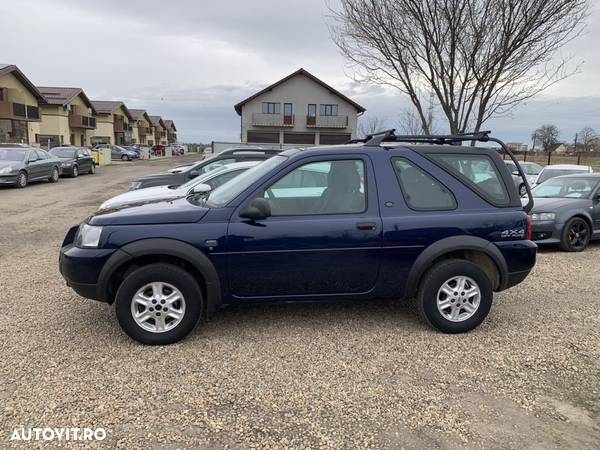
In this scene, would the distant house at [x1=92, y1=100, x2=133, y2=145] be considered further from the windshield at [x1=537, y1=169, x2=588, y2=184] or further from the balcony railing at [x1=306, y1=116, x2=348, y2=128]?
the windshield at [x1=537, y1=169, x2=588, y2=184]

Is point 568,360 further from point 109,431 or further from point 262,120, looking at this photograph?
point 262,120

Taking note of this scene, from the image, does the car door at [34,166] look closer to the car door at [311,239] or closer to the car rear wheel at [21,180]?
the car rear wheel at [21,180]

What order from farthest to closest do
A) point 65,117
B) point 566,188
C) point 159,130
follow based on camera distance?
point 159,130, point 65,117, point 566,188

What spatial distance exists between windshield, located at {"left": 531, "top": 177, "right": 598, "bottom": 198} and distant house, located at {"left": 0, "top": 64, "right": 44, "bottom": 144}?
113ft

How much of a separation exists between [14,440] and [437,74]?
11275 millimetres

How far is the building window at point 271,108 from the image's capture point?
168ft

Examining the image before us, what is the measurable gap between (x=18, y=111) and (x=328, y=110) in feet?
99.6

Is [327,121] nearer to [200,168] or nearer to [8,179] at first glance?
[8,179]

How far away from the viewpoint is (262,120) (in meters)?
50.8

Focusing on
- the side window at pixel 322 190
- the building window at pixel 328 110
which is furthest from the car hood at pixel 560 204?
the building window at pixel 328 110

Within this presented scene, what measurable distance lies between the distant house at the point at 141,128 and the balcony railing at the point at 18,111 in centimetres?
3633

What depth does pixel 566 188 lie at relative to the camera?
29.3 feet

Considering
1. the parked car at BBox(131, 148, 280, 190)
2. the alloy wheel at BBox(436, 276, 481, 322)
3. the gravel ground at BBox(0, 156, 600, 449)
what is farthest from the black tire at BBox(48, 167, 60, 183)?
the alloy wheel at BBox(436, 276, 481, 322)

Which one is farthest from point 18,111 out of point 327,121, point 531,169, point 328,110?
point 531,169
